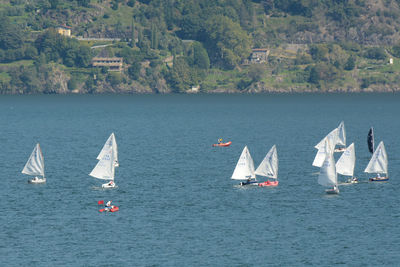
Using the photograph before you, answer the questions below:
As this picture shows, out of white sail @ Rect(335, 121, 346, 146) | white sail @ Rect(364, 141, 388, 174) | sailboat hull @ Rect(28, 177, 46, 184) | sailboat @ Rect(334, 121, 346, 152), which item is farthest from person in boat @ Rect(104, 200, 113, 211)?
white sail @ Rect(335, 121, 346, 146)

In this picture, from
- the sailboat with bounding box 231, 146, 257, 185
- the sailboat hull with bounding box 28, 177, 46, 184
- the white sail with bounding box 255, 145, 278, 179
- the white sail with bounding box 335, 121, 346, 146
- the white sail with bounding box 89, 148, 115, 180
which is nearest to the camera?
the sailboat with bounding box 231, 146, 257, 185

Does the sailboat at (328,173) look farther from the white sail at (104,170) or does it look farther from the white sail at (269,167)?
the white sail at (104,170)

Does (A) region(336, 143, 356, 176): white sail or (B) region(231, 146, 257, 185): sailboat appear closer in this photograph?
(B) region(231, 146, 257, 185): sailboat

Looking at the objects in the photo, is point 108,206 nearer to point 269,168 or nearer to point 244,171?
point 244,171

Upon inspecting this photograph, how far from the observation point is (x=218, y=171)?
149875 mm

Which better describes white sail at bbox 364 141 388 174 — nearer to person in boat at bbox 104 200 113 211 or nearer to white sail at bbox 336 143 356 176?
white sail at bbox 336 143 356 176

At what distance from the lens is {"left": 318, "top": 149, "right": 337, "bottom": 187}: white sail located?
11975 cm

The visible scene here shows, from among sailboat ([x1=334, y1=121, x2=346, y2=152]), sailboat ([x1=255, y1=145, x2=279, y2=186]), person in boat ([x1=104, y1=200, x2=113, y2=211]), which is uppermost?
sailboat ([x1=255, y1=145, x2=279, y2=186])

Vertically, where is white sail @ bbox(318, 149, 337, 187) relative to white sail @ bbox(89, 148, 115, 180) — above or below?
above

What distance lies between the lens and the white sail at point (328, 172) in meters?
120

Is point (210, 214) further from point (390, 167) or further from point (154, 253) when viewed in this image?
point (390, 167)

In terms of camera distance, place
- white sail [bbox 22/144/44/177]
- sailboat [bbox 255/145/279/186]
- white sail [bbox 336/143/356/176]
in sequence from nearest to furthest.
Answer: sailboat [bbox 255/145/279/186] → white sail [bbox 336/143/356/176] → white sail [bbox 22/144/44/177]

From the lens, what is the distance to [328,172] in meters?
120

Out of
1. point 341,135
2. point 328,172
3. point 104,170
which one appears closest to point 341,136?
point 341,135
